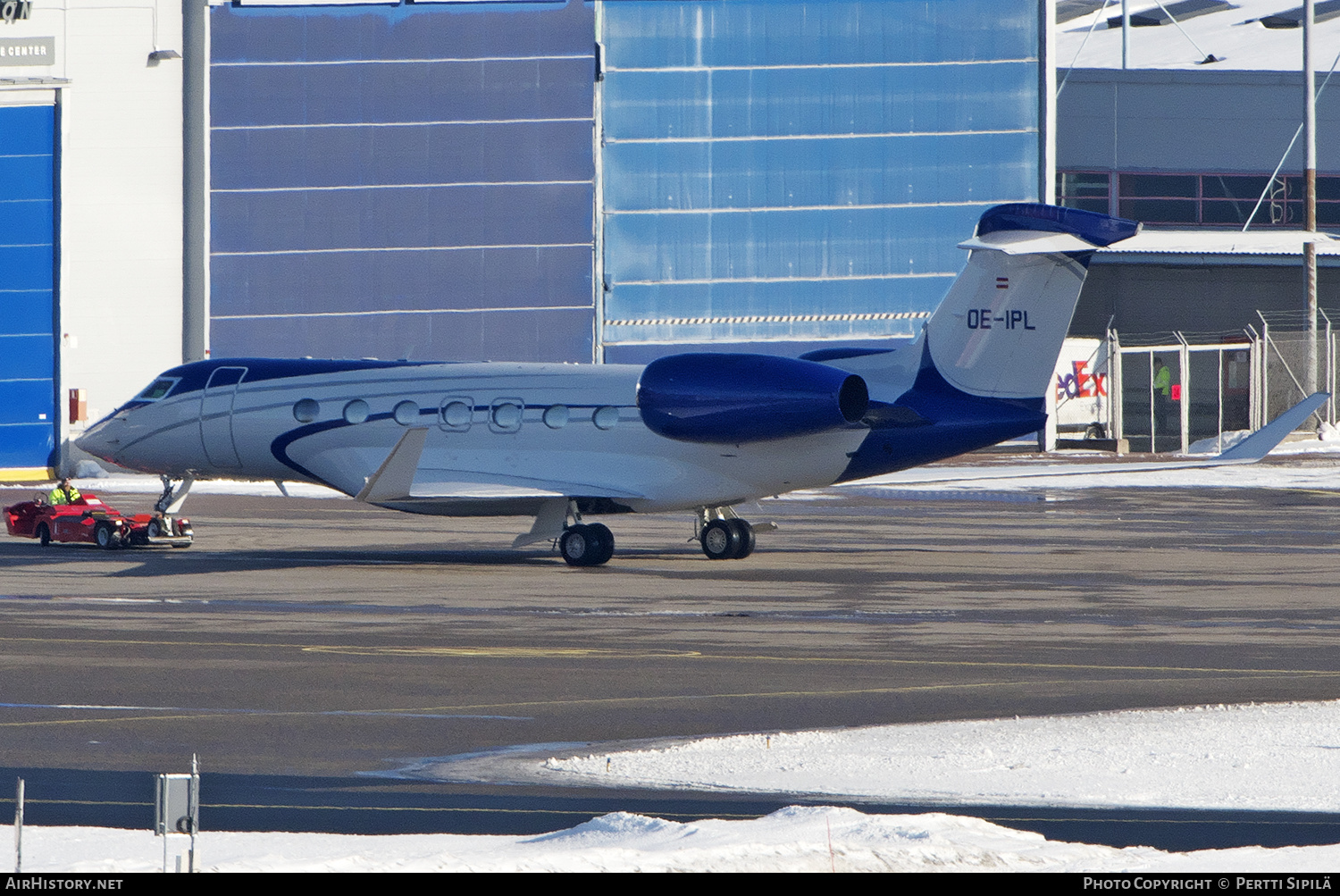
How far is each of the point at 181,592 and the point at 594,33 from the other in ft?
125

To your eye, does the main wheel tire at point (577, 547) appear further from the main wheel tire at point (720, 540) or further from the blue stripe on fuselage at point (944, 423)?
the blue stripe on fuselage at point (944, 423)

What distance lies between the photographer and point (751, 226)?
61.8 m

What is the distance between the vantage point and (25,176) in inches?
2135

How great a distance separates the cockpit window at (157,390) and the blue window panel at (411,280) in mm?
27291

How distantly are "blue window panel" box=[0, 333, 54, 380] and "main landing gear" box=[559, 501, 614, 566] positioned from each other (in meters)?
30.7

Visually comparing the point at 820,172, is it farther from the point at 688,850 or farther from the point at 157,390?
the point at 688,850

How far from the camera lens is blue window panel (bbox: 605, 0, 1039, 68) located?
60.9 metres

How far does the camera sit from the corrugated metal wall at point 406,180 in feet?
194

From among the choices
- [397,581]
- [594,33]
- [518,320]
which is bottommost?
[397,581]

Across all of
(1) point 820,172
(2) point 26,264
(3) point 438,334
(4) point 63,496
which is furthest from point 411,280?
(4) point 63,496
